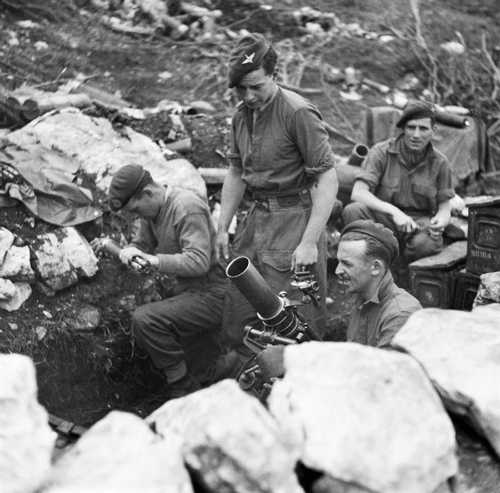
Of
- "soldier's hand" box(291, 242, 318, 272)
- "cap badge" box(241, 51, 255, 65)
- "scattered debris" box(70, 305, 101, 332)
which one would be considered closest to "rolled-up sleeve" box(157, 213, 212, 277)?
"soldier's hand" box(291, 242, 318, 272)

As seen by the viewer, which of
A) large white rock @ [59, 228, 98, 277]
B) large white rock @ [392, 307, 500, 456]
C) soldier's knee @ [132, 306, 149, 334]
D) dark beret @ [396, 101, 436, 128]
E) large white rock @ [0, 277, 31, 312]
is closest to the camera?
large white rock @ [392, 307, 500, 456]

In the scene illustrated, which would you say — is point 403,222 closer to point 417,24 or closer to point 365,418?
point 365,418

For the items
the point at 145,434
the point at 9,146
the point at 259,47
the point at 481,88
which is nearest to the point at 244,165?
the point at 259,47

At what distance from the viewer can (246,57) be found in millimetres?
4770

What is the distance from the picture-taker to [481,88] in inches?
411

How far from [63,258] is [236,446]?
11.9 feet

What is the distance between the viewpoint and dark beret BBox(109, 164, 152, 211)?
4996mm

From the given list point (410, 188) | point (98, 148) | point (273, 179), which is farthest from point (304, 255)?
point (98, 148)

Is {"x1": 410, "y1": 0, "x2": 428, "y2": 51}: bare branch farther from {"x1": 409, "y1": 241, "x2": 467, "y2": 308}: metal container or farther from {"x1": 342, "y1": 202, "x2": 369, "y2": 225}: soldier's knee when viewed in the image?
{"x1": 409, "y1": 241, "x2": 467, "y2": 308}: metal container

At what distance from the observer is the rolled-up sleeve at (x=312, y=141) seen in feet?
16.3

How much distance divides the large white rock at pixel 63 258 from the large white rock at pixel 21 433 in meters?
3.09

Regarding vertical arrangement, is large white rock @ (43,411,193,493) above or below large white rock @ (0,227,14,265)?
above

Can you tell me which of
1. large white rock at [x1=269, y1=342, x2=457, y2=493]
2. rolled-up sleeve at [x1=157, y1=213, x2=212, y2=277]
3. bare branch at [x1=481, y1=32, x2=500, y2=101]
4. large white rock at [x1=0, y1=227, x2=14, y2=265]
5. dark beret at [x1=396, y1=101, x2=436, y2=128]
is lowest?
bare branch at [x1=481, y1=32, x2=500, y2=101]

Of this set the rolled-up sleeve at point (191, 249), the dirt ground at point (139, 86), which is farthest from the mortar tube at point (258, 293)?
the dirt ground at point (139, 86)
